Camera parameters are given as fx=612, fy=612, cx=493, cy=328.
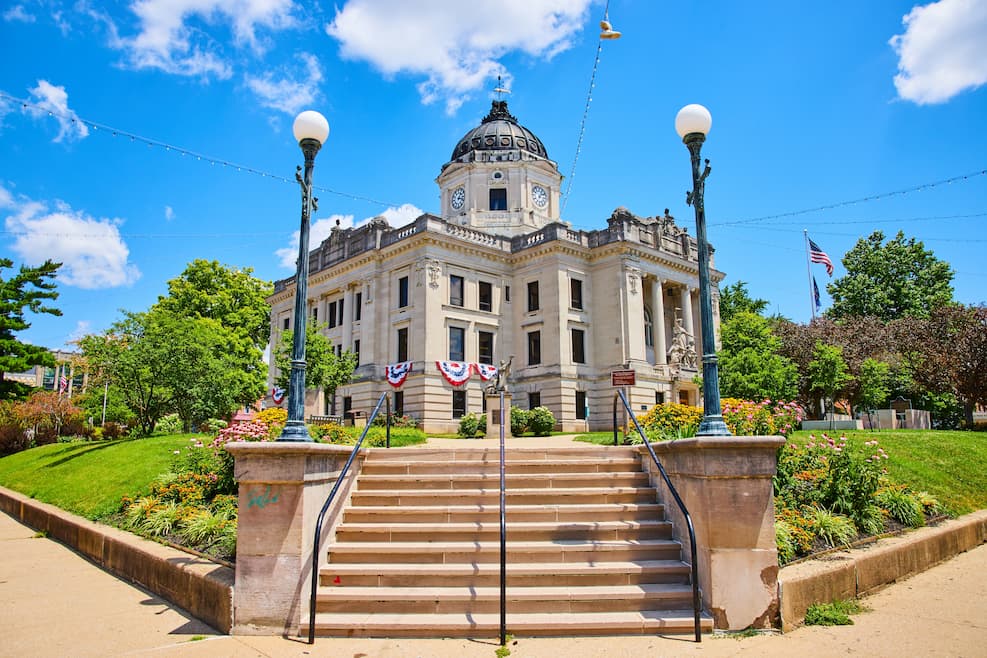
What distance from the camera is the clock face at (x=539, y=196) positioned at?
151 ft

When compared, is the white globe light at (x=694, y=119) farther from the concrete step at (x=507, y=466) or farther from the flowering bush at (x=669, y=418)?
the flowering bush at (x=669, y=418)

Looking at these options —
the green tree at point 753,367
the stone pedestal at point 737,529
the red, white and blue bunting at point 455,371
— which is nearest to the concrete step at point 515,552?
the stone pedestal at point 737,529

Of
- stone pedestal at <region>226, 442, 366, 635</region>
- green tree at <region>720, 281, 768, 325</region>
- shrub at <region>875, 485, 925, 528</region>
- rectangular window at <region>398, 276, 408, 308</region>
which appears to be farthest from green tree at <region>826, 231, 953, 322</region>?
stone pedestal at <region>226, 442, 366, 635</region>

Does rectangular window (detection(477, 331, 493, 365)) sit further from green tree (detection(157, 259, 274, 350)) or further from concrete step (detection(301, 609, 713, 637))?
concrete step (detection(301, 609, 713, 637))

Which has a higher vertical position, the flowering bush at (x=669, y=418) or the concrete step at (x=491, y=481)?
the flowering bush at (x=669, y=418)

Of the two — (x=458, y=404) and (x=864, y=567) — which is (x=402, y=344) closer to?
(x=458, y=404)

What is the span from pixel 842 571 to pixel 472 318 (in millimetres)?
32387

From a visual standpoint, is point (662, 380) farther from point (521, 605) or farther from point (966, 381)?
point (521, 605)

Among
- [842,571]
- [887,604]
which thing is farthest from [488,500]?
[887,604]

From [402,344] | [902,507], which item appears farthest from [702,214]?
[402,344]

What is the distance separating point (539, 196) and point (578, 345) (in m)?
13.3

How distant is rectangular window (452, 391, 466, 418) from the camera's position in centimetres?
3656

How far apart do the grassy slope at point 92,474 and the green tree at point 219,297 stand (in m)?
21.1

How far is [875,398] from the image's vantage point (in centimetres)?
3312
